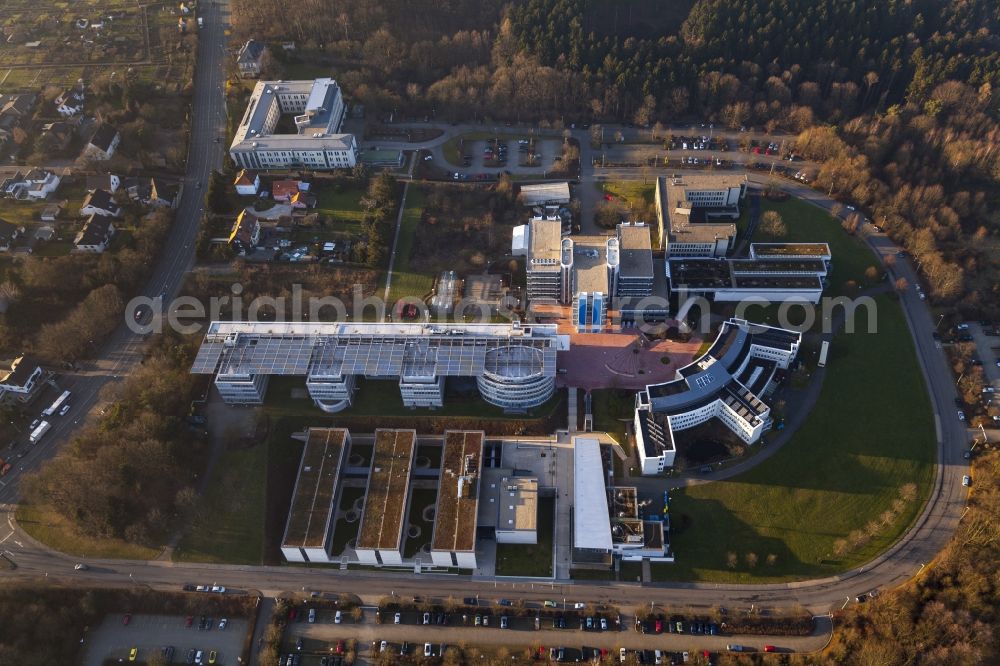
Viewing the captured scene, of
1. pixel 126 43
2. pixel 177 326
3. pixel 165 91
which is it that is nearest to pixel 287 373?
pixel 177 326

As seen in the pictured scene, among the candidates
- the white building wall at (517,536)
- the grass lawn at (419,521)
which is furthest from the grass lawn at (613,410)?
the grass lawn at (419,521)

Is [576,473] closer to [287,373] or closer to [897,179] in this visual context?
[287,373]

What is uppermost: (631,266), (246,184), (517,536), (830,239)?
(631,266)

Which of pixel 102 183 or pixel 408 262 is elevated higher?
pixel 102 183

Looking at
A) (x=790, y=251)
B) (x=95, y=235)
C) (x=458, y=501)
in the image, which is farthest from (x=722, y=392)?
(x=95, y=235)

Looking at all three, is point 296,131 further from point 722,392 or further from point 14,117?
point 722,392

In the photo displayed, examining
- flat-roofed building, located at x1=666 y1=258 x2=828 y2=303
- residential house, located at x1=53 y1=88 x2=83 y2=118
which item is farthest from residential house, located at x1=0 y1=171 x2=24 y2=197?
flat-roofed building, located at x1=666 y1=258 x2=828 y2=303

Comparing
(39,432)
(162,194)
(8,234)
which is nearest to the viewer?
(39,432)

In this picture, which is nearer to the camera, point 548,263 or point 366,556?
point 366,556
